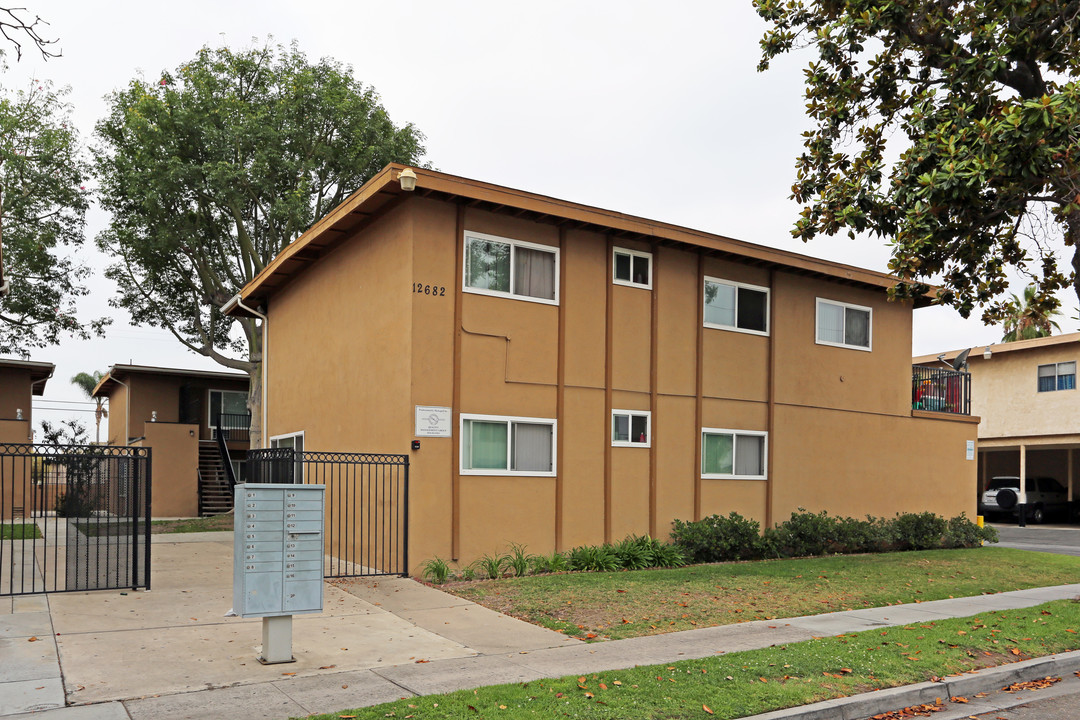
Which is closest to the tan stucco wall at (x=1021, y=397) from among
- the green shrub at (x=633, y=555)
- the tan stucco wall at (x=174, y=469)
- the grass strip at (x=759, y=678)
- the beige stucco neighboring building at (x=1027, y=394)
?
the beige stucco neighboring building at (x=1027, y=394)

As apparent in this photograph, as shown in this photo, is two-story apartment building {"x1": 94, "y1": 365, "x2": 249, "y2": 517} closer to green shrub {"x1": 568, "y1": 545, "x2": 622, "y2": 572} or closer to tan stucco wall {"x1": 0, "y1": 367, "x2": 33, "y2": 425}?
tan stucco wall {"x1": 0, "y1": 367, "x2": 33, "y2": 425}

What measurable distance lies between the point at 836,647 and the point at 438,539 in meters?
6.01

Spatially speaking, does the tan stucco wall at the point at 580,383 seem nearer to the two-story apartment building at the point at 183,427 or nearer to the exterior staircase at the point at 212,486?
the two-story apartment building at the point at 183,427

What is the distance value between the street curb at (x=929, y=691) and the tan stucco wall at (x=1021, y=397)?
2608 centimetres

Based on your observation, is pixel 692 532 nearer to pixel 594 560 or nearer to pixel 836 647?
pixel 594 560

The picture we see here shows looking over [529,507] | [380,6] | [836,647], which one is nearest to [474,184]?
[380,6]

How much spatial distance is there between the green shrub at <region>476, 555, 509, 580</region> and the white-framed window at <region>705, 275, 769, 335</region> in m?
5.92

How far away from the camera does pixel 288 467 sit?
12852mm

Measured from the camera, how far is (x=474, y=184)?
12820 millimetres

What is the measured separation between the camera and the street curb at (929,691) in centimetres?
648

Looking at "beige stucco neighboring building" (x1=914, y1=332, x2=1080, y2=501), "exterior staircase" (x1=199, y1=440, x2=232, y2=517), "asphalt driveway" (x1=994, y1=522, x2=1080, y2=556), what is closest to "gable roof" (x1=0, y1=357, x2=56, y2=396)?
"exterior staircase" (x1=199, y1=440, x2=232, y2=517)

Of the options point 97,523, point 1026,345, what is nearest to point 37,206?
point 97,523

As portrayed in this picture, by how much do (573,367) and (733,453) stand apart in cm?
399

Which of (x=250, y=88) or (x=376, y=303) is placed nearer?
(x=376, y=303)
